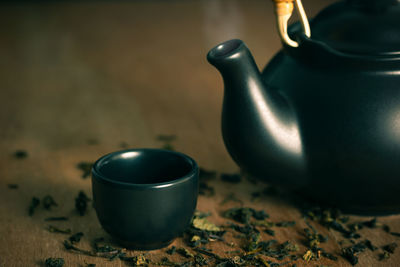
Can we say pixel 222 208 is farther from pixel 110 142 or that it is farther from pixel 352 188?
pixel 110 142

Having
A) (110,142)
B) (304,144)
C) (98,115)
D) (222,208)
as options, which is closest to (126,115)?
(98,115)

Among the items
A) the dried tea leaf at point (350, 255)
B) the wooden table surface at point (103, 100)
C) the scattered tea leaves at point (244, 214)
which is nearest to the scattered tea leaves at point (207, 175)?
the wooden table surface at point (103, 100)

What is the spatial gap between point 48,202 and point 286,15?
0.54 metres

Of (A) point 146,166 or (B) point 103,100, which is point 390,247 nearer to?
(A) point 146,166

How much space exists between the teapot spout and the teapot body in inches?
0.7

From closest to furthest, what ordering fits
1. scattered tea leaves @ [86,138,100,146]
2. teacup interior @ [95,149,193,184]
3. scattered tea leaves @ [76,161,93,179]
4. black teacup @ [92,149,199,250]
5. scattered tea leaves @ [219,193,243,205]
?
1. black teacup @ [92,149,199,250]
2. teacup interior @ [95,149,193,184]
3. scattered tea leaves @ [219,193,243,205]
4. scattered tea leaves @ [76,161,93,179]
5. scattered tea leaves @ [86,138,100,146]

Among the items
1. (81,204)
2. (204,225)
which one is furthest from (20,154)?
(204,225)

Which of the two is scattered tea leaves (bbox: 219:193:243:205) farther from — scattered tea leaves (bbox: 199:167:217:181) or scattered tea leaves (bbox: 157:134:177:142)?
scattered tea leaves (bbox: 157:134:177:142)

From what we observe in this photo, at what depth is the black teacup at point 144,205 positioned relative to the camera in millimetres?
717

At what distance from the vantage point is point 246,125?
0.82 meters

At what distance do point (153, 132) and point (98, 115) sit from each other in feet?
0.70

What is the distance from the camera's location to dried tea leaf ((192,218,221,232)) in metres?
0.86

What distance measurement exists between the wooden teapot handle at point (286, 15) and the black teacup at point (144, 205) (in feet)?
0.86

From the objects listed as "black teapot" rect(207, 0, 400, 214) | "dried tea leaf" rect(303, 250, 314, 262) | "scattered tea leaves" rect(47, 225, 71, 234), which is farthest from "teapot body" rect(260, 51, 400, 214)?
"scattered tea leaves" rect(47, 225, 71, 234)
